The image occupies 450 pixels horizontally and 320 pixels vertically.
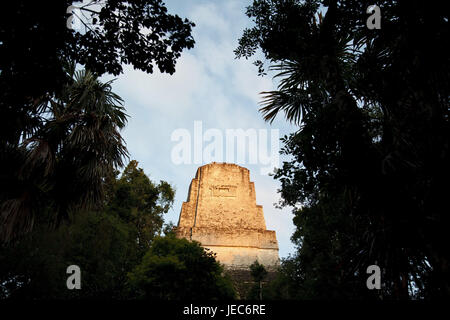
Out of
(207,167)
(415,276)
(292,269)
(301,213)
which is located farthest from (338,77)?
(207,167)

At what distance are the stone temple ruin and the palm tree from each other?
15.8 meters

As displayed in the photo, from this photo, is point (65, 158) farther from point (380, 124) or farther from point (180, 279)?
point (180, 279)

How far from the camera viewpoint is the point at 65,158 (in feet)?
17.4

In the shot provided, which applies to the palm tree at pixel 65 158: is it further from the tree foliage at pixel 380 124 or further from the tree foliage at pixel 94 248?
the tree foliage at pixel 380 124

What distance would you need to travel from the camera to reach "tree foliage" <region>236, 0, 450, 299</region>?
351 centimetres

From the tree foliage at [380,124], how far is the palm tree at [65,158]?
10.3 ft

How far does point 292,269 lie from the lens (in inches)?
517

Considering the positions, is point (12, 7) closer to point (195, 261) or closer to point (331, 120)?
point (331, 120)

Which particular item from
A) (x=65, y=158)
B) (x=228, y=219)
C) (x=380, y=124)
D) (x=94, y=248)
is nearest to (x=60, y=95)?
(x=65, y=158)

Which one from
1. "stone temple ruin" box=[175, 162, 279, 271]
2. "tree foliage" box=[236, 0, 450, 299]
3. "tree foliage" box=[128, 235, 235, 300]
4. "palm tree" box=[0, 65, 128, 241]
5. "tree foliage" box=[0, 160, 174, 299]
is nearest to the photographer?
"tree foliage" box=[236, 0, 450, 299]

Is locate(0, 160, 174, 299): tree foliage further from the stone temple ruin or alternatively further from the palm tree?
the stone temple ruin

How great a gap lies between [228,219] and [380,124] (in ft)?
61.8

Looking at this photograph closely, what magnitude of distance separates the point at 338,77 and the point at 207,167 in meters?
20.2

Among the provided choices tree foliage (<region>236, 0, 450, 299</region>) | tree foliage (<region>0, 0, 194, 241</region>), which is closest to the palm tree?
tree foliage (<region>0, 0, 194, 241</region>)
